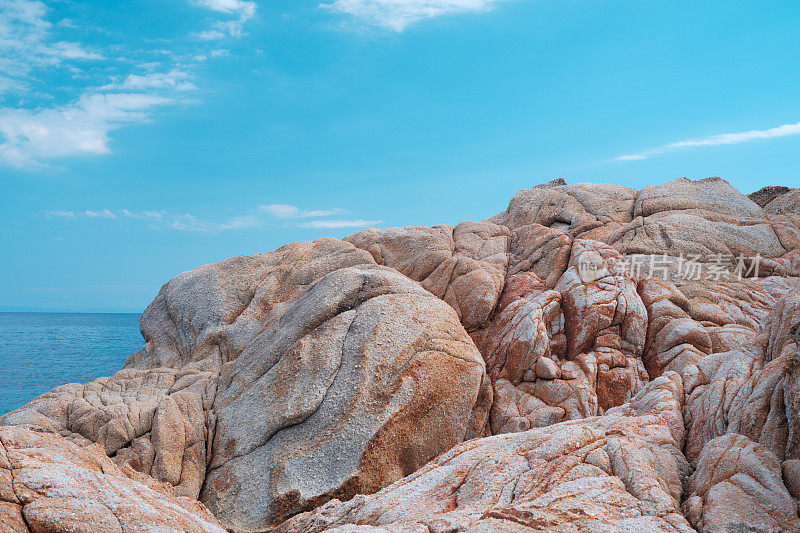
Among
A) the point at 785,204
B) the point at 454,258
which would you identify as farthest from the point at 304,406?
the point at 785,204

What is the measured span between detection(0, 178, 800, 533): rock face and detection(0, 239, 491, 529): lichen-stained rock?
0.07m

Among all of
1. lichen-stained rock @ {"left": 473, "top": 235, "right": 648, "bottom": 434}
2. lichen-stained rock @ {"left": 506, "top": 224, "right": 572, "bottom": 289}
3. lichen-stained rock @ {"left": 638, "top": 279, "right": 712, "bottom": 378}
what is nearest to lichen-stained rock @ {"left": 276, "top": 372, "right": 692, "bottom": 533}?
lichen-stained rock @ {"left": 473, "top": 235, "right": 648, "bottom": 434}

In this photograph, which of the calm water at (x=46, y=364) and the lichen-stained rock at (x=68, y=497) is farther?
the calm water at (x=46, y=364)

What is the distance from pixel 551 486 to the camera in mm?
8586

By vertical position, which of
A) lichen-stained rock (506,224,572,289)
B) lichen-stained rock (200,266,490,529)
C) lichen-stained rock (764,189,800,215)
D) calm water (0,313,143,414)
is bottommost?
calm water (0,313,143,414)

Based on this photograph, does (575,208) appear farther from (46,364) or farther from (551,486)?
(46,364)

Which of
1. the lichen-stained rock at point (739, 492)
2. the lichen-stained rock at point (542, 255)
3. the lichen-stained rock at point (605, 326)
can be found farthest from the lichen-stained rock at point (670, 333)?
the lichen-stained rock at point (739, 492)

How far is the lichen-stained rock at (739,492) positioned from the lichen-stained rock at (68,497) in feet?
26.7

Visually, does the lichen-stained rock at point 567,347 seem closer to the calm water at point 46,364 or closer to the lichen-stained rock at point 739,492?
the lichen-stained rock at point 739,492

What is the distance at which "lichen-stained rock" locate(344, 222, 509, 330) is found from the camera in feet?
72.6

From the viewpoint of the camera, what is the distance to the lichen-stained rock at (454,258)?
72.6ft

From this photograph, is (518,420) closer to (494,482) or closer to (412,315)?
(412,315)

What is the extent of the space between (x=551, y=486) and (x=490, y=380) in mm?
10828

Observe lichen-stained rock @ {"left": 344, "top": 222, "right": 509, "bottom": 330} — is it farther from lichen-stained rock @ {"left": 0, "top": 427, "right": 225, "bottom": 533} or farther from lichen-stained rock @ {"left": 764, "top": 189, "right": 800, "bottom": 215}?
lichen-stained rock @ {"left": 764, "top": 189, "right": 800, "bottom": 215}
